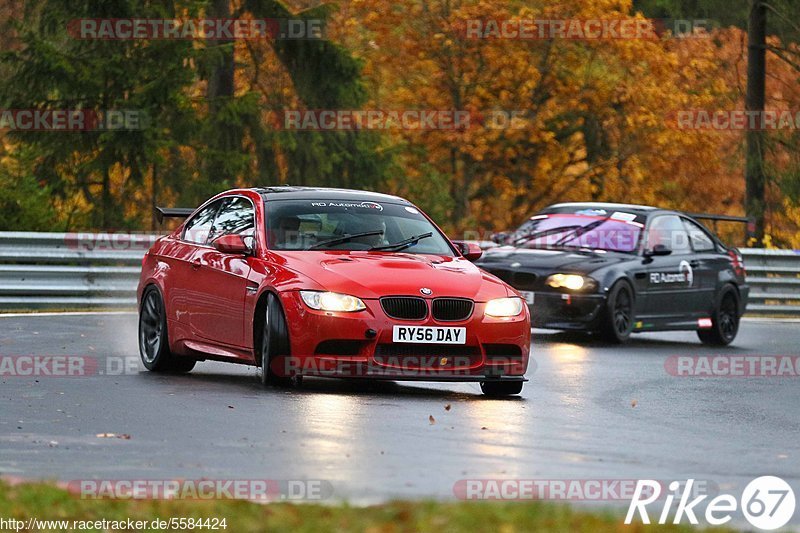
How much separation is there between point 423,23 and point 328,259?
34.9 metres

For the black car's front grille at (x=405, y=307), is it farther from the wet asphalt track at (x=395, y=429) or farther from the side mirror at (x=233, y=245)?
the side mirror at (x=233, y=245)

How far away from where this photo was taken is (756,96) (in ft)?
129

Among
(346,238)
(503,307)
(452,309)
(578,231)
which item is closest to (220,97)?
(578,231)

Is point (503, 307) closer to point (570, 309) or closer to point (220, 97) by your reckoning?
point (570, 309)

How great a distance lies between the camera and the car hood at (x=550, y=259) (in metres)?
19.7

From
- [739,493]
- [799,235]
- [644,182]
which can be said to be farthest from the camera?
[644,182]

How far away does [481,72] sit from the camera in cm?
4784

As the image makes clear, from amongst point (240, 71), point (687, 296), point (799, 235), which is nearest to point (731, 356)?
point (687, 296)

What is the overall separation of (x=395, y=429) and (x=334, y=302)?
214 centimetres

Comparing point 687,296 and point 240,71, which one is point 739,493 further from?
point 240,71

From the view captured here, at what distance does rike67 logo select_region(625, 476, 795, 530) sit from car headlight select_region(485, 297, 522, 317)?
429 centimetres

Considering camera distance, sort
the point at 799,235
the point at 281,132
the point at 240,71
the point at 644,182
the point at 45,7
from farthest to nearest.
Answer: the point at 644,182
the point at 240,71
the point at 799,235
the point at 281,132
the point at 45,7

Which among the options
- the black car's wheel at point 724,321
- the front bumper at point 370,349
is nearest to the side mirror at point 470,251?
the front bumper at point 370,349

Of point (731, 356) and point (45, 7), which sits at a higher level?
point (45, 7)
